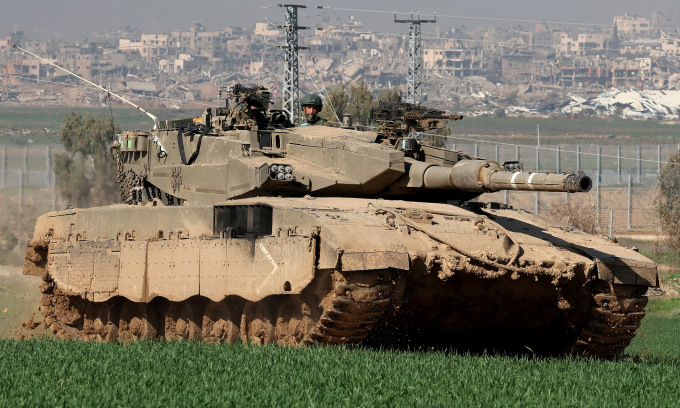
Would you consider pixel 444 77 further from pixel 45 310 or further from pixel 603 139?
pixel 45 310

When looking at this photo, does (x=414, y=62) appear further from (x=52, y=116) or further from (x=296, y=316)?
(x=52, y=116)

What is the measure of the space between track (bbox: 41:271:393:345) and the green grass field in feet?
1.48

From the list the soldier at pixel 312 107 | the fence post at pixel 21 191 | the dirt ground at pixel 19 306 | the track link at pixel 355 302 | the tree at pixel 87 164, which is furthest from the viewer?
the tree at pixel 87 164

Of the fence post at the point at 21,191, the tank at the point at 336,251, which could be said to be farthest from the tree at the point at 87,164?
the tank at the point at 336,251

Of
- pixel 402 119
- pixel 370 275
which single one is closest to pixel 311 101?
pixel 402 119

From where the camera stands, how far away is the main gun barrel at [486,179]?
14461 millimetres

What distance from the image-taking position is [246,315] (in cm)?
1695

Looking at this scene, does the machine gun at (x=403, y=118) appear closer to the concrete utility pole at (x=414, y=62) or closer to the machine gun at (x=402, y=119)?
the machine gun at (x=402, y=119)

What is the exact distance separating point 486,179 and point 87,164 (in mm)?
46221

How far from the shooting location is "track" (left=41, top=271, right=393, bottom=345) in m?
14.2

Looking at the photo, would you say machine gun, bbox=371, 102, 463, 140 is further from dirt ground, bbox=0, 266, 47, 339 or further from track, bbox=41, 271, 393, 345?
dirt ground, bbox=0, 266, 47, 339

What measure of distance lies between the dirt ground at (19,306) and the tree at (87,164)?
1616 cm

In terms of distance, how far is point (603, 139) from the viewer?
97000 millimetres

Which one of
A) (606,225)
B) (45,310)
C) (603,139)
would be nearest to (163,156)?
(45,310)
